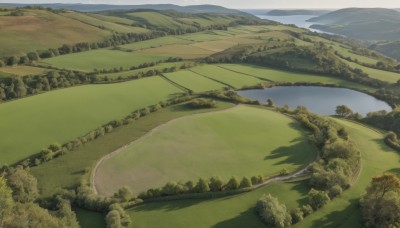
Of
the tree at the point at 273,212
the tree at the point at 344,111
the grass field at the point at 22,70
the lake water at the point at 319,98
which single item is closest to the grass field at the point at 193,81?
the lake water at the point at 319,98

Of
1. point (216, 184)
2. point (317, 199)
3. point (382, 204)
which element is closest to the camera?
point (382, 204)

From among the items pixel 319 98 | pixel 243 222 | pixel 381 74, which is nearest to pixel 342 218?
pixel 243 222

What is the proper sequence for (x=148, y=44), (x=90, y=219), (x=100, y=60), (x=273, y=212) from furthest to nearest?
(x=148, y=44), (x=100, y=60), (x=90, y=219), (x=273, y=212)

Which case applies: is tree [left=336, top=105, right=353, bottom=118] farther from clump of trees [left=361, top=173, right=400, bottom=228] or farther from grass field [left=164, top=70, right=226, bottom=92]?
clump of trees [left=361, top=173, right=400, bottom=228]

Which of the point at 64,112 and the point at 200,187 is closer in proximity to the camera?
the point at 200,187

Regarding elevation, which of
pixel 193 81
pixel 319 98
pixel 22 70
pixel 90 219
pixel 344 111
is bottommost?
pixel 90 219

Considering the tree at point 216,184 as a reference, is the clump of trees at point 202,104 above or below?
above

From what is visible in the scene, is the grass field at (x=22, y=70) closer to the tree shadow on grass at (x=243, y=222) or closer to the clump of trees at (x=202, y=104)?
the clump of trees at (x=202, y=104)

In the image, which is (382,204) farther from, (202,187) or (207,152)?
(207,152)
